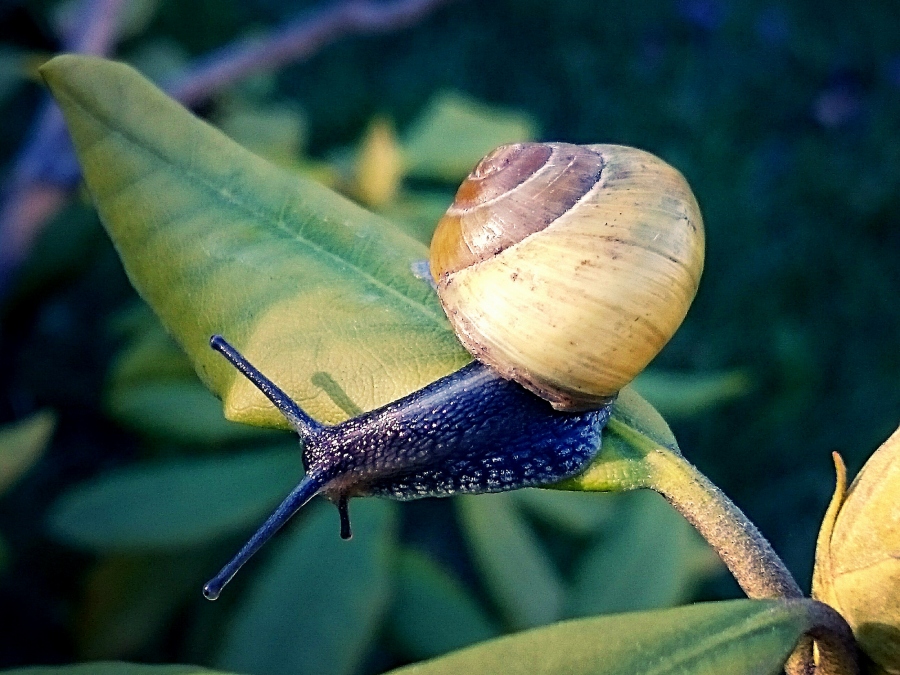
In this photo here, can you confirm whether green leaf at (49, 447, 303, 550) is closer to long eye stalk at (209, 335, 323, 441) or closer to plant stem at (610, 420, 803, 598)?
long eye stalk at (209, 335, 323, 441)

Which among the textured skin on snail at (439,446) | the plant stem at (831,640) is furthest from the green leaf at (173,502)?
the plant stem at (831,640)

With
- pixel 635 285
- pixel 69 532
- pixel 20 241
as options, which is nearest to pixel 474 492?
pixel 635 285

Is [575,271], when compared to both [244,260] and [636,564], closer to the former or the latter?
[244,260]

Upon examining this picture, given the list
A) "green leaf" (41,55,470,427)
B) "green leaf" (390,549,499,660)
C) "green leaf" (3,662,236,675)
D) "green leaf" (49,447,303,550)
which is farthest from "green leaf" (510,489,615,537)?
"green leaf" (3,662,236,675)

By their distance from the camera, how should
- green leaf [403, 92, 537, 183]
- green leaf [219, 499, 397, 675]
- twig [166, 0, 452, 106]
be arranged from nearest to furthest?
green leaf [219, 499, 397, 675]
twig [166, 0, 452, 106]
green leaf [403, 92, 537, 183]

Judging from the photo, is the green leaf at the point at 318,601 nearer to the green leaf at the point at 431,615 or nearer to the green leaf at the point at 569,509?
the green leaf at the point at 431,615

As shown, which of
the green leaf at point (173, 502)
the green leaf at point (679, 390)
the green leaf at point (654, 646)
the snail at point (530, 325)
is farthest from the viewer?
the green leaf at point (679, 390)

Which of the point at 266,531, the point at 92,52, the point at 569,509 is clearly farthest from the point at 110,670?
the point at 92,52
